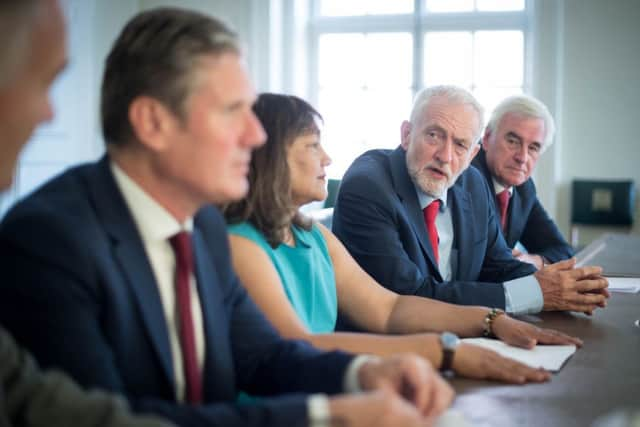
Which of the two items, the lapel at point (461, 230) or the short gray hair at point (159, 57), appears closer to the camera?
the short gray hair at point (159, 57)

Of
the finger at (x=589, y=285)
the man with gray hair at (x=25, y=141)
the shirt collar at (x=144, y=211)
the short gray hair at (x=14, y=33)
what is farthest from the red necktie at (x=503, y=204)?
the short gray hair at (x=14, y=33)

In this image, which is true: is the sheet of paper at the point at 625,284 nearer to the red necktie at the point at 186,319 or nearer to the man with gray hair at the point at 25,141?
the red necktie at the point at 186,319

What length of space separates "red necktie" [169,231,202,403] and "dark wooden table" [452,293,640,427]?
1.41ft

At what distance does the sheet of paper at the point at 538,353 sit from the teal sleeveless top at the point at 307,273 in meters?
0.35

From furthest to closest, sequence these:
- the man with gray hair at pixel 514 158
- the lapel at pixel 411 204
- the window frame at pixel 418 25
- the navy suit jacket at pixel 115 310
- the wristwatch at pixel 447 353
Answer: the window frame at pixel 418 25
the man with gray hair at pixel 514 158
the lapel at pixel 411 204
the wristwatch at pixel 447 353
the navy suit jacket at pixel 115 310

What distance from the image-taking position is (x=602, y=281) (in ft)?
7.35

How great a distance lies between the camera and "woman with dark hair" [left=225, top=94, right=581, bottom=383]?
1.58m

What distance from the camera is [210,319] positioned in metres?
1.30

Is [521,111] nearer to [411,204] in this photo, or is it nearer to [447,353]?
[411,204]

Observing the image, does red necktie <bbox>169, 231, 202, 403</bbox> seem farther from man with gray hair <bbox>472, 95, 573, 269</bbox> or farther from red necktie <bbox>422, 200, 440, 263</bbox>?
man with gray hair <bbox>472, 95, 573, 269</bbox>

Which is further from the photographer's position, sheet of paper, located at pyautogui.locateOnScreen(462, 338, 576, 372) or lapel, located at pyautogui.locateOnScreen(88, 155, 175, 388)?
sheet of paper, located at pyautogui.locateOnScreen(462, 338, 576, 372)

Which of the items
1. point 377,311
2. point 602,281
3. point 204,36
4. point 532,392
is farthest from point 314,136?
point 602,281

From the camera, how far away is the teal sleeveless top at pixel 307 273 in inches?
68.6

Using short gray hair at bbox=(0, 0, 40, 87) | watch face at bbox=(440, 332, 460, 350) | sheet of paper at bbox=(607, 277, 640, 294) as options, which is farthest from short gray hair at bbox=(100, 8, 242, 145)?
sheet of paper at bbox=(607, 277, 640, 294)
